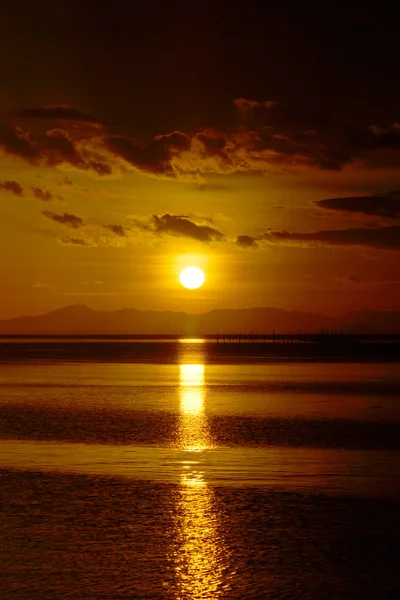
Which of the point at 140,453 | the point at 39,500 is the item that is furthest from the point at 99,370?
the point at 39,500

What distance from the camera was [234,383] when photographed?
63.5 m

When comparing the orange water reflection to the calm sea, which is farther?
the calm sea

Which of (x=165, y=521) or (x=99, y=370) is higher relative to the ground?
(x=99, y=370)

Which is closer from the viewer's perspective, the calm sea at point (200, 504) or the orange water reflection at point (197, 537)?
the orange water reflection at point (197, 537)

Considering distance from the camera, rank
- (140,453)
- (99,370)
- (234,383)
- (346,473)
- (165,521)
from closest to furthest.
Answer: (165,521), (346,473), (140,453), (234,383), (99,370)

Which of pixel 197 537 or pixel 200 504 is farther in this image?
pixel 200 504

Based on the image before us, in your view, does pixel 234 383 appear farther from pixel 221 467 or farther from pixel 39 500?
pixel 39 500

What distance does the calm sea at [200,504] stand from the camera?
44.4ft

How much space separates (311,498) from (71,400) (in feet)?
96.2

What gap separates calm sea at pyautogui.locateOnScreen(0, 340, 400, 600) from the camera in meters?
13.5

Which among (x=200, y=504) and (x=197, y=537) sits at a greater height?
(x=200, y=504)

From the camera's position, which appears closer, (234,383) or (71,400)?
(71,400)

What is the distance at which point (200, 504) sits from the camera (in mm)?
19016

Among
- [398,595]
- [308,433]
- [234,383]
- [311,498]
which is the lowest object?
[398,595]
